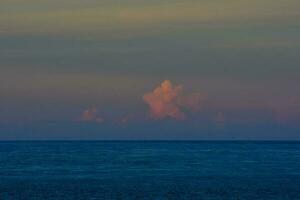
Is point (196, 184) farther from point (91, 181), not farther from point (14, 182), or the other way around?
point (14, 182)

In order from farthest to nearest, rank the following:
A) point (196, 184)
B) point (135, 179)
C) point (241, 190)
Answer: point (135, 179)
point (196, 184)
point (241, 190)

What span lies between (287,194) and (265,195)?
2.54 metres

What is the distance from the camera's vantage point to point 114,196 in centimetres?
8144

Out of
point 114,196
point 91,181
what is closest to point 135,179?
point 91,181

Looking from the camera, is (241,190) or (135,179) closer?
(241,190)

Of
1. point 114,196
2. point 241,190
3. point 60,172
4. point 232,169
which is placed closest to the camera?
point 114,196

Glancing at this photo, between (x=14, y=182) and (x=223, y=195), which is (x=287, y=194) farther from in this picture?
(x=14, y=182)

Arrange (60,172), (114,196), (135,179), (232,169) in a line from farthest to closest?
1. (232,169)
2. (60,172)
3. (135,179)
4. (114,196)

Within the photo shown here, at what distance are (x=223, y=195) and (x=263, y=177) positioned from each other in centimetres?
2448

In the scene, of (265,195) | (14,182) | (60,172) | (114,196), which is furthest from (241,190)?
(60,172)

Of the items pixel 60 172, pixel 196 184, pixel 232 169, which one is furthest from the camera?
pixel 232 169

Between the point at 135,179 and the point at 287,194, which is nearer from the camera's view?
the point at 287,194

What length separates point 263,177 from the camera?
10594 centimetres

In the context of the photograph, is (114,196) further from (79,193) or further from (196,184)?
(196,184)
